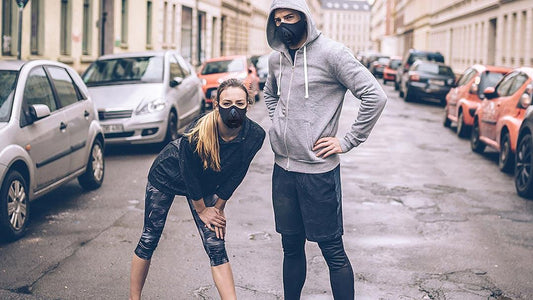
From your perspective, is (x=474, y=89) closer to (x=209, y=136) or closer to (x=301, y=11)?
A: (x=301, y=11)

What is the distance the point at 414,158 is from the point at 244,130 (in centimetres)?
936

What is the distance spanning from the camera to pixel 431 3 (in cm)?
6588

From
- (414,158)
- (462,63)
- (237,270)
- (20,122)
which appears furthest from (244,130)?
(462,63)

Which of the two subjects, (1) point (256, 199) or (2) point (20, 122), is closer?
(2) point (20, 122)

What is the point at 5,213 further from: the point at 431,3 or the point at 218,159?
the point at 431,3

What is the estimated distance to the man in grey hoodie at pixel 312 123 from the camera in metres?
4.10

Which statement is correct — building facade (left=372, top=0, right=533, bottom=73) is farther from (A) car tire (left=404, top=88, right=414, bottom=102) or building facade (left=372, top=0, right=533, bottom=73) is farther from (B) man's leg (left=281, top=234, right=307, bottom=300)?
(B) man's leg (left=281, top=234, right=307, bottom=300)

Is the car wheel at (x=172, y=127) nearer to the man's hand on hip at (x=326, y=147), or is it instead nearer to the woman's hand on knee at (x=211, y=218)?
the woman's hand on knee at (x=211, y=218)

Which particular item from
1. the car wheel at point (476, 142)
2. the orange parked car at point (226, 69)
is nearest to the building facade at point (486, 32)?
the orange parked car at point (226, 69)

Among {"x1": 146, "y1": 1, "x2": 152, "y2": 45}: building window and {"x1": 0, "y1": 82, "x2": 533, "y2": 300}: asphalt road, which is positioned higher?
{"x1": 146, "y1": 1, "x2": 152, "y2": 45}: building window

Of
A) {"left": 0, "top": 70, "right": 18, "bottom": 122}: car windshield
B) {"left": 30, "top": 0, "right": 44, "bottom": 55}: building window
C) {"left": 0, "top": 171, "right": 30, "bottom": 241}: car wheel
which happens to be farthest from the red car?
{"left": 0, "top": 171, "right": 30, "bottom": 241}: car wheel

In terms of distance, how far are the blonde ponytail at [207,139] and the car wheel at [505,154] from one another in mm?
7899

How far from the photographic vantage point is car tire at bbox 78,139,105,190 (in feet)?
30.6

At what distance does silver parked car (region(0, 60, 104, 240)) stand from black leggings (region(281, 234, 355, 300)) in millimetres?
3201
